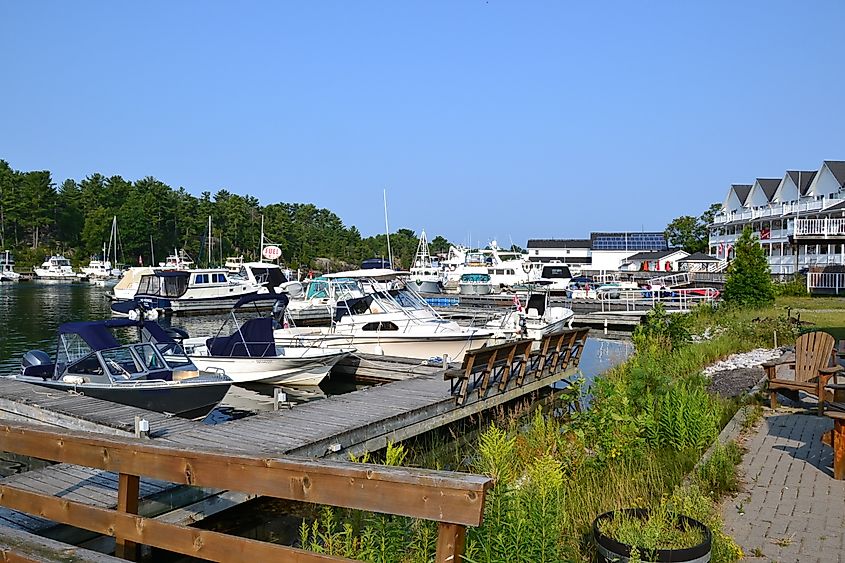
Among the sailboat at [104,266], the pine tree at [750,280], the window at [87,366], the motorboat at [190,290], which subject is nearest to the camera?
the window at [87,366]

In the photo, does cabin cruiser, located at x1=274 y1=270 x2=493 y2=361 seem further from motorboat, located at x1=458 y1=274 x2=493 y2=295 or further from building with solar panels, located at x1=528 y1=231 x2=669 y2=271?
building with solar panels, located at x1=528 y1=231 x2=669 y2=271

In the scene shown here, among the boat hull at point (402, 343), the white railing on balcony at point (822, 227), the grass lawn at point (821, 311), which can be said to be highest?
the white railing on balcony at point (822, 227)

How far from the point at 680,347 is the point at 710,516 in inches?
553

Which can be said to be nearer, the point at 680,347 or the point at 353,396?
the point at 353,396

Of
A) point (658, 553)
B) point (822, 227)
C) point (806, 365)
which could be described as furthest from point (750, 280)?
point (658, 553)

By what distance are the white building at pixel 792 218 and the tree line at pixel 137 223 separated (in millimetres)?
53928

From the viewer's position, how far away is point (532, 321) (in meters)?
24.5

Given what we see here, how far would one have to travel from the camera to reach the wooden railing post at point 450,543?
3.28m

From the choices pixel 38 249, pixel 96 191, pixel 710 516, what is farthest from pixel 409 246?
pixel 710 516

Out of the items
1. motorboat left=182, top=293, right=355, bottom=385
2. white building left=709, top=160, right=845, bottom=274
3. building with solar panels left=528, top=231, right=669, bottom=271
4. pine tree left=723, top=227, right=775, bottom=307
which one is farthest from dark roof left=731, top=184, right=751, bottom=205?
motorboat left=182, top=293, right=355, bottom=385

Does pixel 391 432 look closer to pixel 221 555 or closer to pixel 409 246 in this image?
pixel 221 555

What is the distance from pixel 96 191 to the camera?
117 meters

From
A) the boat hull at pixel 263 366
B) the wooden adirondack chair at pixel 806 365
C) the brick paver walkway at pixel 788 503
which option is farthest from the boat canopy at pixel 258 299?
the brick paver walkway at pixel 788 503

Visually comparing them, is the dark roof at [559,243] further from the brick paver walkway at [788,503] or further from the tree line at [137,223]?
the brick paver walkway at [788,503]
